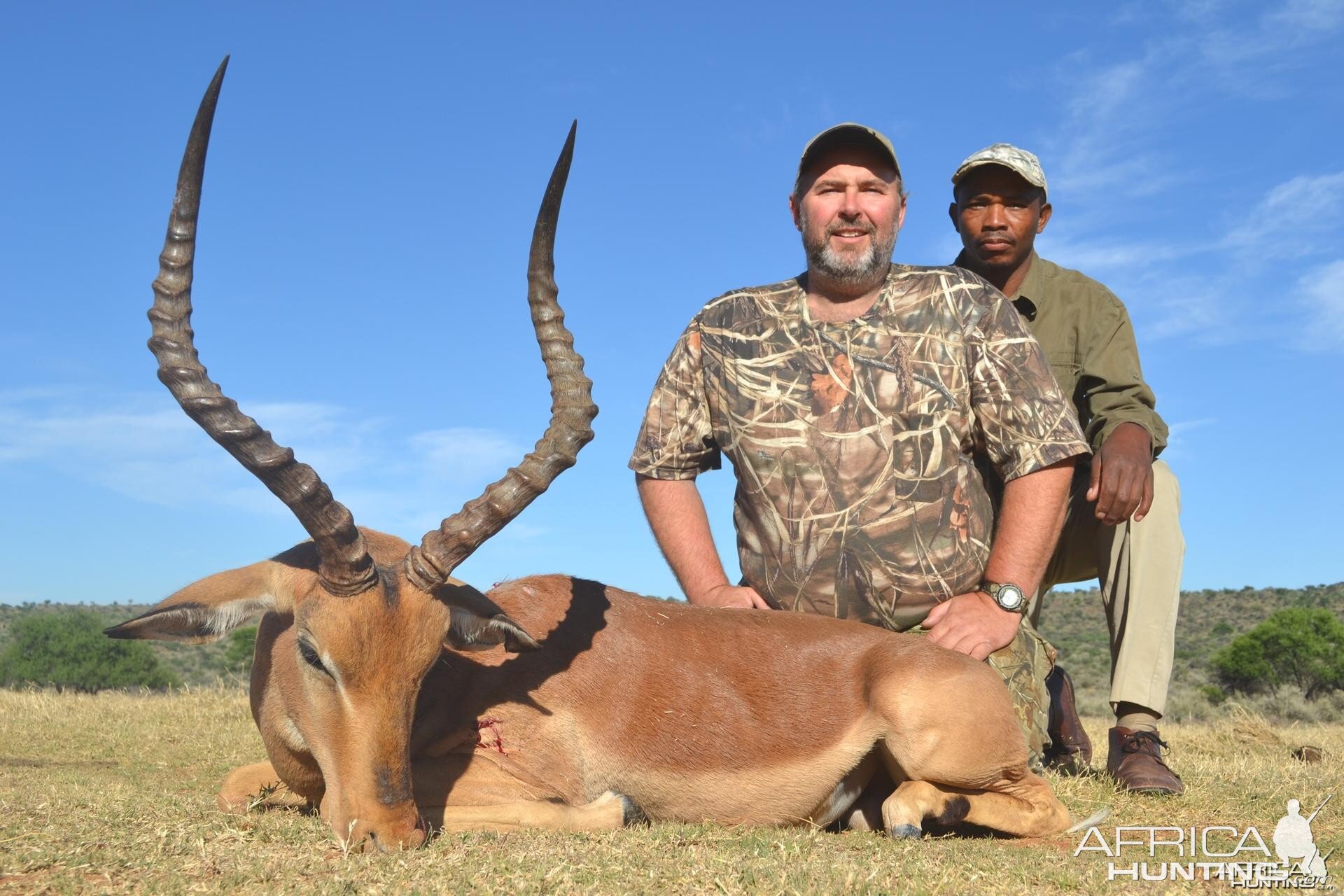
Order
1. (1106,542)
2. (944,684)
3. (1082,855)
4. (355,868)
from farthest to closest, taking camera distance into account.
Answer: (1106,542), (944,684), (1082,855), (355,868)

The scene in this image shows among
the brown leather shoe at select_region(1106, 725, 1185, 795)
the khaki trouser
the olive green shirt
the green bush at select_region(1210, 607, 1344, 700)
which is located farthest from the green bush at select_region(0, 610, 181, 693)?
the green bush at select_region(1210, 607, 1344, 700)

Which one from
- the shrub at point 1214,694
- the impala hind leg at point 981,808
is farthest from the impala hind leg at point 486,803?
the shrub at point 1214,694

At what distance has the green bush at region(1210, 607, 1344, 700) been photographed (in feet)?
76.9

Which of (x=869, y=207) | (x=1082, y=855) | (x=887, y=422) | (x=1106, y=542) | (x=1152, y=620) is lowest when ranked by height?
(x=1082, y=855)

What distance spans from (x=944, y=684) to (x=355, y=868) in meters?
2.78

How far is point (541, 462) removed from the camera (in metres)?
5.36

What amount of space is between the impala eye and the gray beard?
12.3ft

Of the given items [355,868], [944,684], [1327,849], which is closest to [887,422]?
[944,684]

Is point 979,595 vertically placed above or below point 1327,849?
above

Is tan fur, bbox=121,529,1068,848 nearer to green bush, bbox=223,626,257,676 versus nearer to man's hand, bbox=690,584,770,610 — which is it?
man's hand, bbox=690,584,770,610

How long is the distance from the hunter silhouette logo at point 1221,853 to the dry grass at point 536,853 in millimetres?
131

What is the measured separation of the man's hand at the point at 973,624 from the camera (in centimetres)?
621

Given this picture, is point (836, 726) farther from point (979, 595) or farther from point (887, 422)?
point (887, 422)

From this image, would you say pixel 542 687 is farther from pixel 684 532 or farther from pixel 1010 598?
pixel 1010 598
